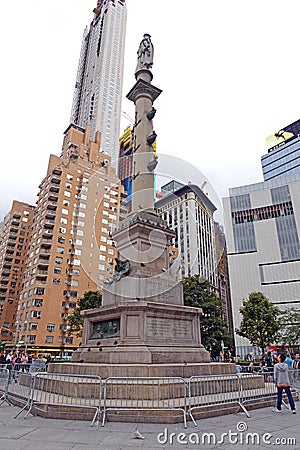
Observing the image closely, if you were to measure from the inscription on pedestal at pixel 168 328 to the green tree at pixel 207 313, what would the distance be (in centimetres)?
2186

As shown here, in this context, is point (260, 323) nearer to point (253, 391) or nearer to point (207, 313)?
point (207, 313)

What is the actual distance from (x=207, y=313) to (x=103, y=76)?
113 m

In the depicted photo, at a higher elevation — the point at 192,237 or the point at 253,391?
the point at 192,237

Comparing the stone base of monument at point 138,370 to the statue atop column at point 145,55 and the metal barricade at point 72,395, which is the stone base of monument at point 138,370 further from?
the statue atop column at point 145,55

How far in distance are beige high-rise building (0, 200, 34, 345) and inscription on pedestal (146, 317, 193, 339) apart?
200ft

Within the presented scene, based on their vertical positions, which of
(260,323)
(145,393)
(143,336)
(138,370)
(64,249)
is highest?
(64,249)

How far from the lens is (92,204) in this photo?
72.4 metres

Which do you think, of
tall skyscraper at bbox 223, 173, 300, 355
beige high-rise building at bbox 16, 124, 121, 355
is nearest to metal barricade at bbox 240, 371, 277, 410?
beige high-rise building at bbox 16, 124, 121, 355

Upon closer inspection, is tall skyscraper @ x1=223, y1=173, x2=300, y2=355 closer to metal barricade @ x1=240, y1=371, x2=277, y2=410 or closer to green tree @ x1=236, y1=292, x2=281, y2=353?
green tree @ x1=236, y1=292, x2=281, y2=353

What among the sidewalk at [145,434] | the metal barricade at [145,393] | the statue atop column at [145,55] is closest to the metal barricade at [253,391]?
the sidewalk at [145,434]

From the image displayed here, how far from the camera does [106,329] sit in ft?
44.0

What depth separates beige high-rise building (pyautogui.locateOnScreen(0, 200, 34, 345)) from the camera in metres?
68.3

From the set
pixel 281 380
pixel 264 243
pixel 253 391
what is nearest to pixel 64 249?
pixel 264 243

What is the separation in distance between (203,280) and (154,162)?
23743 millimetres
